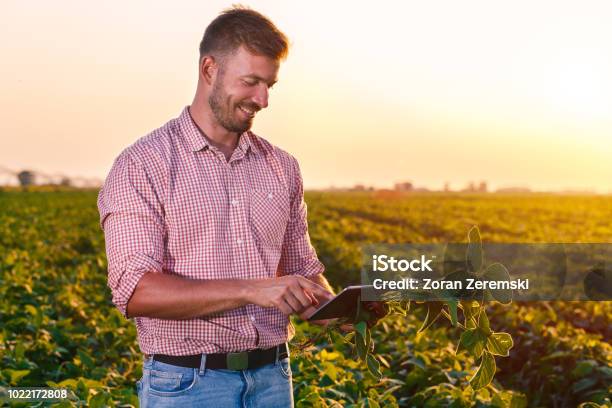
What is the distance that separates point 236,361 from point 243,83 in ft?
3.05

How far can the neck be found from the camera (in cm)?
300

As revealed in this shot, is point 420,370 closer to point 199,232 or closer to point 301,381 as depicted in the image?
point 301,381

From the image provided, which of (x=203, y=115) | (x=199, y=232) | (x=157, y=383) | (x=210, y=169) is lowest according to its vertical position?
(x=157, y=383)

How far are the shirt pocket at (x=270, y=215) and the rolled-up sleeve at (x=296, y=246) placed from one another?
8cm

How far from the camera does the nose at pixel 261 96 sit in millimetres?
2912

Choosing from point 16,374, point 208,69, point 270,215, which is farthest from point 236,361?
point 16,374

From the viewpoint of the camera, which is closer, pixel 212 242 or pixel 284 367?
pixel 212 242

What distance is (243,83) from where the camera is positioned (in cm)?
291

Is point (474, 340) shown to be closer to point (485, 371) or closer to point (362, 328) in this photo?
point (485, 371)

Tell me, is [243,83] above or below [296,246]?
above

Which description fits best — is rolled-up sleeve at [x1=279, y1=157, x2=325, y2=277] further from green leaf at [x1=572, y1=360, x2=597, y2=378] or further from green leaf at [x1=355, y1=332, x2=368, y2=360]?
green leaf at [x1=572, y1=360, x2=597, y2=378]

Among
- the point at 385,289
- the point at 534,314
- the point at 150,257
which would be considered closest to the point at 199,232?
the point at 150,257

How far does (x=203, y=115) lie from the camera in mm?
3023

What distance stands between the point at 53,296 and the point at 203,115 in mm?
5950
